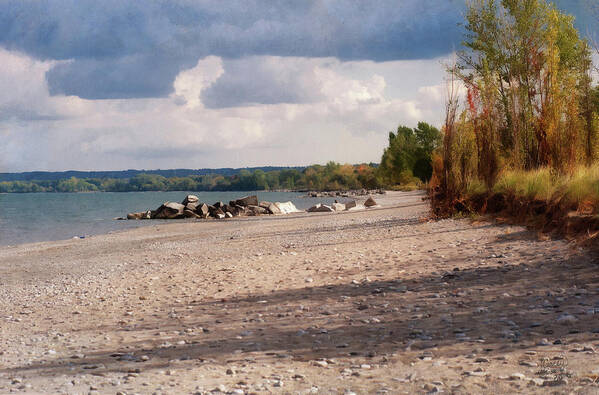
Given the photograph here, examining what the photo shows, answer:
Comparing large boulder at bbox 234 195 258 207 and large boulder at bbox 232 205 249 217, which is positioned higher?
large boulder at bbox 234 195 258 207

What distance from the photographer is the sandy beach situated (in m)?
4.95

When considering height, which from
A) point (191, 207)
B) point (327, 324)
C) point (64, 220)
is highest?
point (191, 207)

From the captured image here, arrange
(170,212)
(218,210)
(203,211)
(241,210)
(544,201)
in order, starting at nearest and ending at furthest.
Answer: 1. (544,201)
2. (203,211)
3. (218,210)
4. (241,210)
5. (170,212)

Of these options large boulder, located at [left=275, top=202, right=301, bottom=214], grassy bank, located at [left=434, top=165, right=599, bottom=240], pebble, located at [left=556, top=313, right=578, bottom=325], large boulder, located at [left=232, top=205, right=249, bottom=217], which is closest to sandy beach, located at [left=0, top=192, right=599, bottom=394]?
pebble, located at [left=556, top=313, right=578, bottom=325]

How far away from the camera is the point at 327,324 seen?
684 centimetres

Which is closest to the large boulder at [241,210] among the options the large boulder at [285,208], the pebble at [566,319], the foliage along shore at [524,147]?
the large boulder at [285,208]

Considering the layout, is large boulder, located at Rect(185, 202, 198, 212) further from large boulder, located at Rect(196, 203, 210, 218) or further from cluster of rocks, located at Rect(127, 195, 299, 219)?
large boulder, located at Rect(196, 203, 210, 218)

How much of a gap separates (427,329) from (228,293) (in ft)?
13.0

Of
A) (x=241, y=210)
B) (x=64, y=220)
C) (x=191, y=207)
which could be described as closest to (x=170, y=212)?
(x=191, y=207)

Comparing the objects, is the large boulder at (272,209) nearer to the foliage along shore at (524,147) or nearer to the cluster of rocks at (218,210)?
the cluster of rocks at (218,210)

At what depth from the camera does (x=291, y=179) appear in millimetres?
189125

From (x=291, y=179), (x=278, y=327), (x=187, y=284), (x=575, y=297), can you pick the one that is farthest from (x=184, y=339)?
(x=291, y=179)

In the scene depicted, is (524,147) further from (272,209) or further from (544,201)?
(272,209)

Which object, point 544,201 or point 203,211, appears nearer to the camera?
point 544,201
